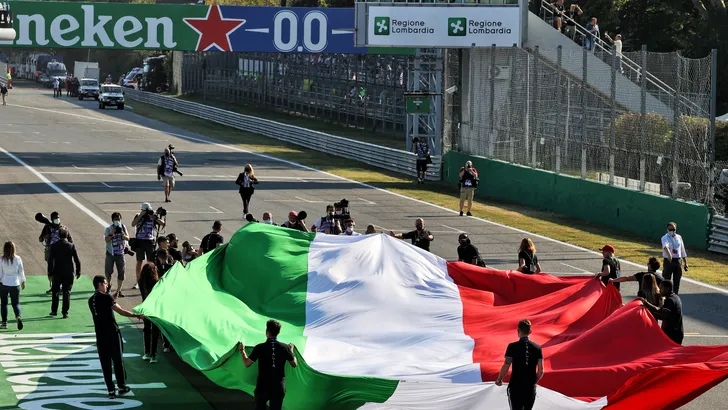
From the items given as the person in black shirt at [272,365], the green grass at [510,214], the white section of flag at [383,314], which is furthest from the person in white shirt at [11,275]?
the green grass at [510,214]

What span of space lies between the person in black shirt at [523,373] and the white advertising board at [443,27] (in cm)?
3262

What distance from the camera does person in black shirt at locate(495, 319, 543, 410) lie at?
42.1 feet

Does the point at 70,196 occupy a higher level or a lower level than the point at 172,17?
lower

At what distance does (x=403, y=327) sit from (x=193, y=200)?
71.8 ft

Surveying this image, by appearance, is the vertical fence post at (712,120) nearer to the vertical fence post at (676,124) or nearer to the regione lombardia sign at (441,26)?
the vertical fence post at (676,124)

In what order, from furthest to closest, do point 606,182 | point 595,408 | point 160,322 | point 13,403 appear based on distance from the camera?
1. point 606,182
2. point 160,322
3. point 13,403
4. point 595,408

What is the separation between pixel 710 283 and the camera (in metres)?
26.0

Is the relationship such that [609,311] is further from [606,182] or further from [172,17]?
[172,17]

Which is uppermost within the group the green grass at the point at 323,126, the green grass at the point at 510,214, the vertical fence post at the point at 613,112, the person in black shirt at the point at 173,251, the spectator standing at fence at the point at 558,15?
the spectator standing at fence at the point at 558,15

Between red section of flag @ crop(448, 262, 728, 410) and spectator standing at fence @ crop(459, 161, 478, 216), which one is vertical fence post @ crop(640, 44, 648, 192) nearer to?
spectator standing at fence @ crop(459, 161, 478, 216)

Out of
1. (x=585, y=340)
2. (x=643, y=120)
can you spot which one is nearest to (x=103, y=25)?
(x=643, y=120)

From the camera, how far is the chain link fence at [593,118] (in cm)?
3123

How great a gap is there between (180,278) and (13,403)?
351 centimetres

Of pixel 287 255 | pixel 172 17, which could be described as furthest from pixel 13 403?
pixel 172 17
